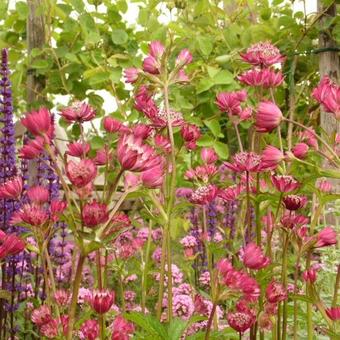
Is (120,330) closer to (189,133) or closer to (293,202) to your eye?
(293,202)

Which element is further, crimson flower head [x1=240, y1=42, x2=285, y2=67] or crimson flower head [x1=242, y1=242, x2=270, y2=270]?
crimson flower head [x1=240, y1=42, x2=285, y2=67]

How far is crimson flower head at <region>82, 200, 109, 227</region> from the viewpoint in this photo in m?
0.90

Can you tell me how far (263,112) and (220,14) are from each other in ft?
9.80

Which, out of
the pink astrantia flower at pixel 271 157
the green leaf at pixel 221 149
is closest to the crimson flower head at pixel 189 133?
the pink astrantia flower at pixel 271 157

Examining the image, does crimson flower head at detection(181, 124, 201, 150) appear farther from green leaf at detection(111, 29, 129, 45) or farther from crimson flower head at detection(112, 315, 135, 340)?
green leaf at detection(111, 29, 129, 45)

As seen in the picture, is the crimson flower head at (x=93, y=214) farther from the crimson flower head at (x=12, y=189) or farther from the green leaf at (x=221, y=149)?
the green leaf at (x=221, y=149)

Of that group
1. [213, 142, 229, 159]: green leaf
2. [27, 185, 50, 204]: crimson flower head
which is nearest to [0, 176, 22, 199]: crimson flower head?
[27, 185, 50, 204]: crimson flower head

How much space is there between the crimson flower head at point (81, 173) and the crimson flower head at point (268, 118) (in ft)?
1.39

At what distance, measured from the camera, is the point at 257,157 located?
1.29 metres

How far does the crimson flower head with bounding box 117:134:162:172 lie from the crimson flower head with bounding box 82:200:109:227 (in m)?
0.08

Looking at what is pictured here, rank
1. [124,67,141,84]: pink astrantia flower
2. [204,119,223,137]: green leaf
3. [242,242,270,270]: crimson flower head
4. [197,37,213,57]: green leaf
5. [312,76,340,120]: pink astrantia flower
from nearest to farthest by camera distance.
Answer: 1. [242,242,270,270]: crimson flower head
2. [312,76,340,120]: pink astrantia flower
3. [124,67,141,84]: pink astrantia flower
4. [204,119,223,137]: green leaf
5. [197,37,213,57]: green leaf

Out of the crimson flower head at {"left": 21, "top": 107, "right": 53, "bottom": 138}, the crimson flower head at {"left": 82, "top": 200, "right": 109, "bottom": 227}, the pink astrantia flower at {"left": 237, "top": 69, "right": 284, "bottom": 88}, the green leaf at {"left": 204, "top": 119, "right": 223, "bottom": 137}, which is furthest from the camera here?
the green leaf at {"left": 204, "top": 119, "right": 223, "bottom": 137}

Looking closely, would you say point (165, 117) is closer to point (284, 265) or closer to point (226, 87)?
point (284, 265)

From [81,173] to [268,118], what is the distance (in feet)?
1.48
